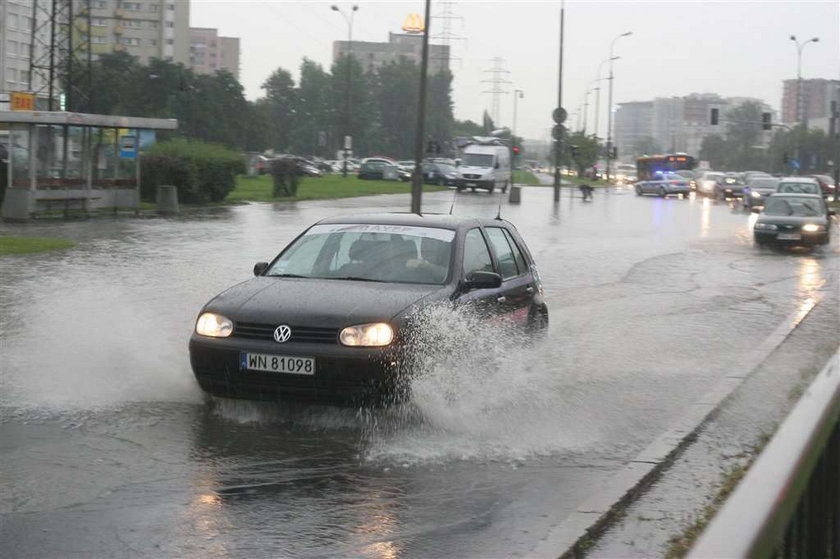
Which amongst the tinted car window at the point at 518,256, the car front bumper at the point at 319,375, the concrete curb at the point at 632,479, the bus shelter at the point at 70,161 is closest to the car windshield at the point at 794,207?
the bus shelter at the point at 70,161

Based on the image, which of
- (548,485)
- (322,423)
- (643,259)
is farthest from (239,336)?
(643,259)

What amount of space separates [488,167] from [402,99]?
349 ft

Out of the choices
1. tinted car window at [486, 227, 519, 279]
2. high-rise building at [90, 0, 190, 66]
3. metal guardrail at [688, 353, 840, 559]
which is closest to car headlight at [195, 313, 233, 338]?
tinted car window at [486, 227, 519, 279]

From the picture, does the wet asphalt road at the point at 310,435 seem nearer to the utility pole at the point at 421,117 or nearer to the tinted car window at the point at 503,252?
the tinted car window at the point at 503,252

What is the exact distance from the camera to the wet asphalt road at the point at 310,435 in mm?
5344

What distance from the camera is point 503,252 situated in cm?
969

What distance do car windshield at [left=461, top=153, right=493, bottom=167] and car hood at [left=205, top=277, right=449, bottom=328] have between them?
2185 inches

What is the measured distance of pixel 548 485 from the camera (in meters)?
6.30

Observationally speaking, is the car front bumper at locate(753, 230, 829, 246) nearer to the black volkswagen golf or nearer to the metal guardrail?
the black volkswagen golf

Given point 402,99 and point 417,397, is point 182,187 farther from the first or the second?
point 402,99

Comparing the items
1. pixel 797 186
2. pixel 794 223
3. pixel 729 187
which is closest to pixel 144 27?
pixel 729 187

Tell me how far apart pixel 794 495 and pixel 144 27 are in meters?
165

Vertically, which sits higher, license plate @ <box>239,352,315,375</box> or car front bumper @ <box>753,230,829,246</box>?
car front bumper @ <box>753,230,829,246</box>

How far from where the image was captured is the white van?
62.1 meters
